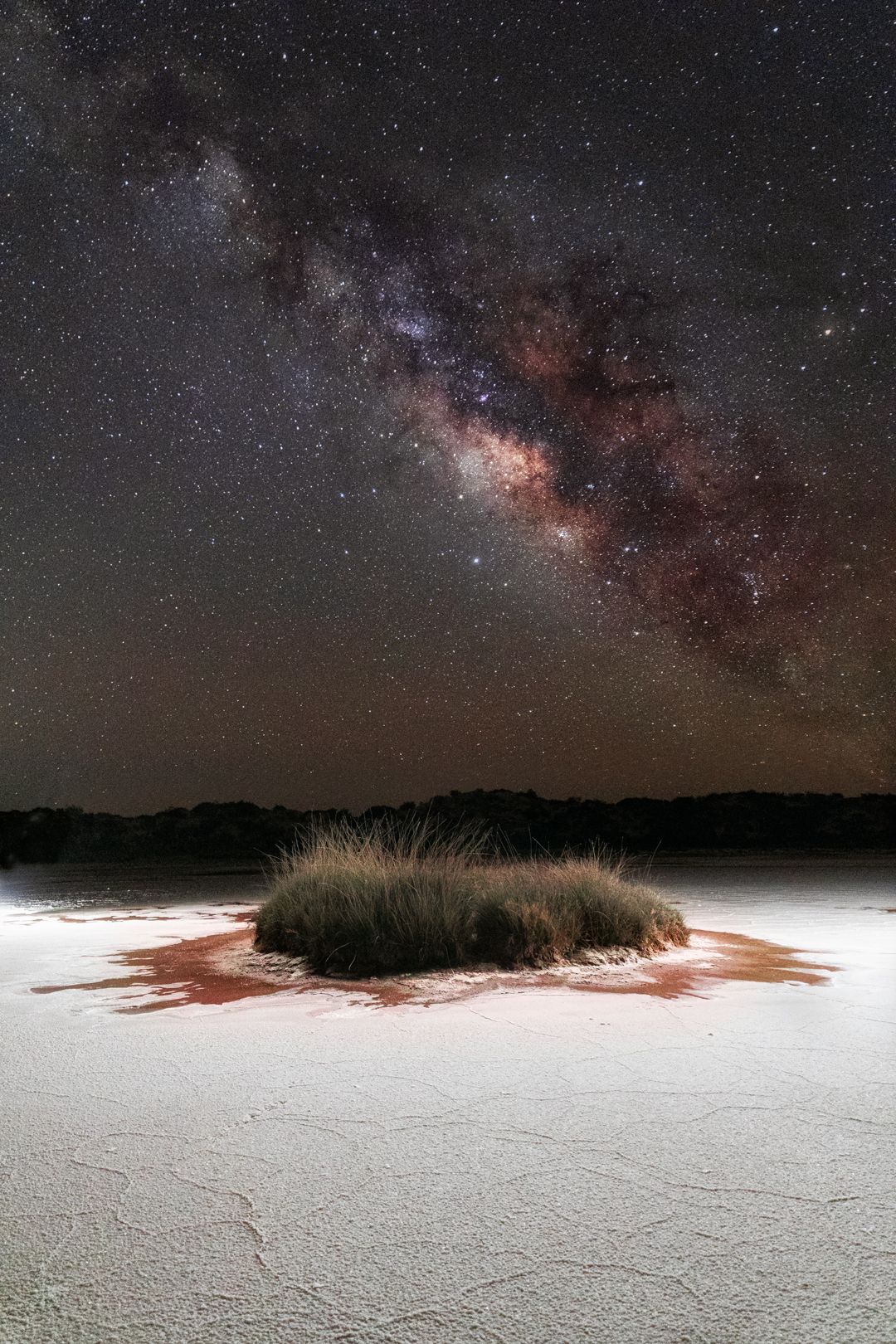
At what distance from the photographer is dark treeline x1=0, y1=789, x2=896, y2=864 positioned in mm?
47281

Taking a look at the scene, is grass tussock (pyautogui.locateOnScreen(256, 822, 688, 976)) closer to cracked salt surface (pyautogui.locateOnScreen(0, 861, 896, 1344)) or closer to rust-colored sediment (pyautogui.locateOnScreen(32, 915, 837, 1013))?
rust-colored sediment (pyautogui.locateOnScreen(32, 915, 837, 1013))

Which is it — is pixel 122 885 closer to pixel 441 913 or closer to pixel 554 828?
pixel 441 913

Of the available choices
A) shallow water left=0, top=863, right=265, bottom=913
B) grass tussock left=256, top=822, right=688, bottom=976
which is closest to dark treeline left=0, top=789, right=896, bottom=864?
shallow water left=0, top=863, right=265, bottom=913

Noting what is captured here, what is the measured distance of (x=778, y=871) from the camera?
2638 cm

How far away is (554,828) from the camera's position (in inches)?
2231

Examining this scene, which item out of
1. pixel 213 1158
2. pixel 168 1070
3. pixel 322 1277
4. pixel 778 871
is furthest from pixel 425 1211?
pixel 778 871

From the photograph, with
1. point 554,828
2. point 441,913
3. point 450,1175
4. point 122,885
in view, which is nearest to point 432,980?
point 441,913

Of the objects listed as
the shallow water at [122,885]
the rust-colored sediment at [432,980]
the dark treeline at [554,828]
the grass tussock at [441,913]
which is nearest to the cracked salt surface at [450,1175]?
the rust-colored sediment at [432,980]

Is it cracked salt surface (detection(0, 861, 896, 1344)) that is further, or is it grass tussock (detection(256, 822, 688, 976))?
grass tussock (detection(256, 822, 688, 976))

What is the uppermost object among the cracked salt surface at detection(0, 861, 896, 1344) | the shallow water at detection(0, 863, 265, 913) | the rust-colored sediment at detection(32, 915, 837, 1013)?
the cracked salt surface at detection(0, 861, 896, 1344)

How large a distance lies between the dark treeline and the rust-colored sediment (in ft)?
114

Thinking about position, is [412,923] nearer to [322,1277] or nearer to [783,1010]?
[783,1010]

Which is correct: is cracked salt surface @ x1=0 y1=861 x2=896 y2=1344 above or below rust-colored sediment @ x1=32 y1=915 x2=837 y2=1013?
above

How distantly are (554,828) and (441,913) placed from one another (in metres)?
50.0
